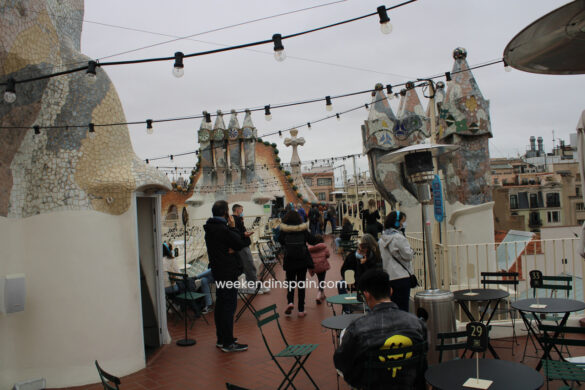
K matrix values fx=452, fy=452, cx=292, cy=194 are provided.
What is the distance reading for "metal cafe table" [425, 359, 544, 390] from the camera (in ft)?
8.55

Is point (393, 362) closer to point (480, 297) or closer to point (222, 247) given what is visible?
point (480, 297)

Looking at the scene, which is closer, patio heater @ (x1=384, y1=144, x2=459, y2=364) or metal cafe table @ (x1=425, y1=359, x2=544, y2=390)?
metal cafe table @ (x1=425, y1=359, x2=544, y2=390)

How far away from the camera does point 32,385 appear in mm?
4738

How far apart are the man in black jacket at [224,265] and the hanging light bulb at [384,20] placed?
2.74 metres

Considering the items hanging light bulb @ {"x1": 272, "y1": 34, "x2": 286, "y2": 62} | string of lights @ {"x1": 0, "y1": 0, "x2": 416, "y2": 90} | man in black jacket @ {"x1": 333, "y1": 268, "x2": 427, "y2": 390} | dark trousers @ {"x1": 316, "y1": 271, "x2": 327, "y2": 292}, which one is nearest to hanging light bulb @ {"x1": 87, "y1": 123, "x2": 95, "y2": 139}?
string of lights @ {"x1": 0, "y1": 0, "x2": 416, "y2": 90}

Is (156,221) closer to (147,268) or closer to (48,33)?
(147,268)

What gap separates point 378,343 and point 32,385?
4.06 metres

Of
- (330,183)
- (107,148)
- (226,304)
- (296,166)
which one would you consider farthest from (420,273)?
(330,183)

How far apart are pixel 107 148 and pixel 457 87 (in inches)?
329

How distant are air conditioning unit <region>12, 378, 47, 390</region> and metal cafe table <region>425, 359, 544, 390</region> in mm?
4101

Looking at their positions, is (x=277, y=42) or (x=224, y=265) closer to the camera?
(x=277, y=42)

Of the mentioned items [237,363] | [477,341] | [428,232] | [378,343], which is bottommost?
[237,363]

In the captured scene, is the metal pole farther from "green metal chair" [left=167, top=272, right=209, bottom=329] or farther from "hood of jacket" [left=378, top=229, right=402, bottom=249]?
"green metal chair" [left=167, top=272, right=209, bottom=329]

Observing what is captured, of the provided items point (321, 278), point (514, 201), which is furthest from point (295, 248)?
point (514, 201)
